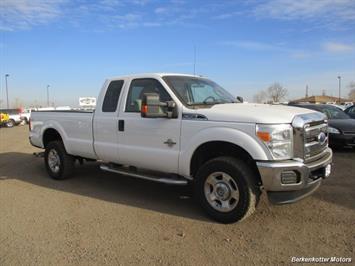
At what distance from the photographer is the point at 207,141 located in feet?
16.9

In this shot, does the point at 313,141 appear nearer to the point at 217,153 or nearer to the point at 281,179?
the point at 281,179

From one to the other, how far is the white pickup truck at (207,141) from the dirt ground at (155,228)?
0.41 metres

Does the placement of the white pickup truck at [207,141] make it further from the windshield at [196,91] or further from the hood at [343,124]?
the hood at [343,124]

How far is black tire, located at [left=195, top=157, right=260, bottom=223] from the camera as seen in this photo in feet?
15.9

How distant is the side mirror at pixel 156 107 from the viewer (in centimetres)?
541

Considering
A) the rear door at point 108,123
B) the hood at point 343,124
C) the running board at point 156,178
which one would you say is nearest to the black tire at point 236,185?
the running board at point 156,178

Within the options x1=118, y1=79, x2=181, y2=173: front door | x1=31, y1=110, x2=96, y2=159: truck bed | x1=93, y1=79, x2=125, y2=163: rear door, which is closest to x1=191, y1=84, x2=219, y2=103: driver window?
x1=118, y1=79, x2=181, y2=173: front door

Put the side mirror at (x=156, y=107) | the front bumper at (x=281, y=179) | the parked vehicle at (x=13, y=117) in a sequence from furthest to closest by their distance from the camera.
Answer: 1. the parked vehicle at (x=13, y=117)
2. the side mirror at (x=156, y=107)
3. the front bumper at (x=281, y=179)

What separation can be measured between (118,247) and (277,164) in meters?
2.12

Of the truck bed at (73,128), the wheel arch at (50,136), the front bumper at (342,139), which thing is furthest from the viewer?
the front bumper at (342,139)

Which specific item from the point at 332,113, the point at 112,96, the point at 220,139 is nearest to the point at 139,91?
the point at 112,96

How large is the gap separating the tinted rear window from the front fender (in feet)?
5.79

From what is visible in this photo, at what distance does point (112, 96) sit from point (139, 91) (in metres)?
0.63

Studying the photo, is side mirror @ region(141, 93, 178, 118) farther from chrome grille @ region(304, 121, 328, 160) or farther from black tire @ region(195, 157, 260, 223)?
chrome grille @ region(304, 121, 328, 160)
